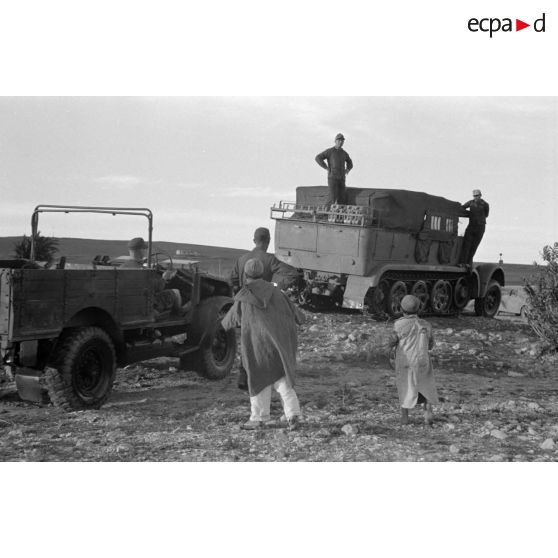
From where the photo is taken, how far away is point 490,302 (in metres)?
15.1

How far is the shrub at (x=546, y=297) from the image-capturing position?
801cm

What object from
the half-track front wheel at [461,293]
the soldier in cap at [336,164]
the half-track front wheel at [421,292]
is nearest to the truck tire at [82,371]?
the soldier in cap at [336,164]

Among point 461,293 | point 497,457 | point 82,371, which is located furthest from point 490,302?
point 82,371

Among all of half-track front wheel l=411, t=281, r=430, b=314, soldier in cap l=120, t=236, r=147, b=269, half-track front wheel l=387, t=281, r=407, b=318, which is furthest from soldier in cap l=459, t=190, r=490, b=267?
soldier in cap l=120, t=236, r=147, b=269

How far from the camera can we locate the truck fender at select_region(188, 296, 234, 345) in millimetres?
7688

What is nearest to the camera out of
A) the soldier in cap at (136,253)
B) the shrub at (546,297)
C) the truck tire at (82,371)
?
the truck tire at (82,371)

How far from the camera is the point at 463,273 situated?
14352 millimetres

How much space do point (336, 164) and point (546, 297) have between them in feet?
12.8

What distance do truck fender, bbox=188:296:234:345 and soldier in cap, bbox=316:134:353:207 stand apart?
2.97m

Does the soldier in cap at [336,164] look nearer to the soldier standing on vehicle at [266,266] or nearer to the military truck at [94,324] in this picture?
the military truck at [94,324]

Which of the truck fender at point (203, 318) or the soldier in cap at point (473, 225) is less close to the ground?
Answer: the soldier in cap at point (473, 225)

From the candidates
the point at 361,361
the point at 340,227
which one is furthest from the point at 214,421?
the point at 340,227

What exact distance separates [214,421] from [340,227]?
22.2 ft

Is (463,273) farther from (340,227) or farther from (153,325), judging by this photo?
(153,325)
